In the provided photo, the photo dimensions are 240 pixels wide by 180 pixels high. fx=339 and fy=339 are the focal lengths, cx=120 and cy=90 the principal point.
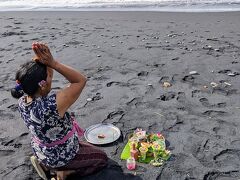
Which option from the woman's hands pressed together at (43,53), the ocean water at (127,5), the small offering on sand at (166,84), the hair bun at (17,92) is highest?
the woman's hands pressed together at (43,53)

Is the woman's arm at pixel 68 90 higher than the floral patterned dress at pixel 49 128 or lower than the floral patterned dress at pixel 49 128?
higher

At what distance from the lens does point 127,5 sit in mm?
12594

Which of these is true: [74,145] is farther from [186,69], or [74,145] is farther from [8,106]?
[186,69]

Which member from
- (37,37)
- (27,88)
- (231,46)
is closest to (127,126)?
(27,88)

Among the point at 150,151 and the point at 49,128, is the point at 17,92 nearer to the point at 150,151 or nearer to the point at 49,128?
the point at 49,128

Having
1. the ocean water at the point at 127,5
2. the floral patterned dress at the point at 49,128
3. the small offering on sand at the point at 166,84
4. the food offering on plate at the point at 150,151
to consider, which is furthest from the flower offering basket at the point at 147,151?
the ocean water at the point at 127,5

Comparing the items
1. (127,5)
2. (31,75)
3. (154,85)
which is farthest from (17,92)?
(127,5)

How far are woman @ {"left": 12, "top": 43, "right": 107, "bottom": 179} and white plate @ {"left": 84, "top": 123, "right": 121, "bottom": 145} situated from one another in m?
0.42

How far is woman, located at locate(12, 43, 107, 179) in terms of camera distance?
109 inches

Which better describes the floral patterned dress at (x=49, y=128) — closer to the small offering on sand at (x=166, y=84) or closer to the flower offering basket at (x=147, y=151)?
the flower offering basket at (x=147, y=151)

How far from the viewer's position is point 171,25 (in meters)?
8.90

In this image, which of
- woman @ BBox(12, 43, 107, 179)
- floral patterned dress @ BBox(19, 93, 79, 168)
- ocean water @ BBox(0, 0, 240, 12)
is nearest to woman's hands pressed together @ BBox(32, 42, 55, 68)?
woman @ BBox(12, 43, 107, 179)

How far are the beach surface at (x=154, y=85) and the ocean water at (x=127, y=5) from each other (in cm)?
167

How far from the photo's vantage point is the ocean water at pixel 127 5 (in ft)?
37.3
